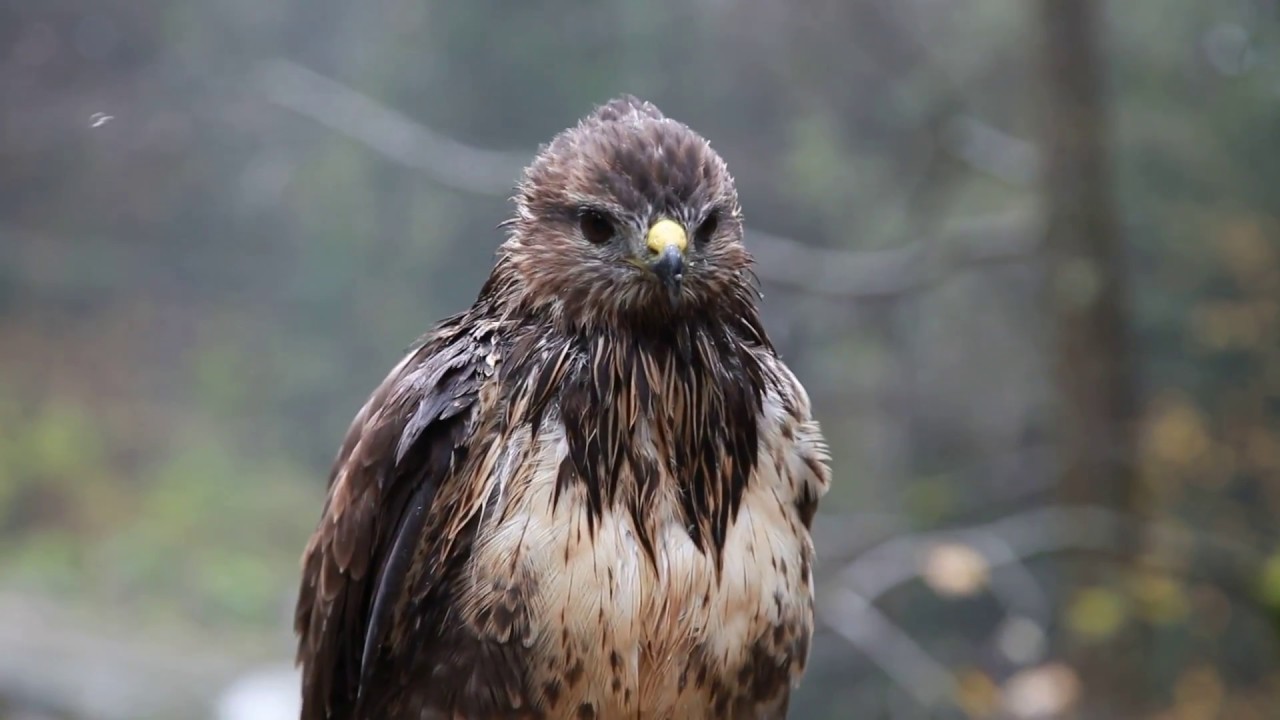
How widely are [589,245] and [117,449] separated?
188 centimetres

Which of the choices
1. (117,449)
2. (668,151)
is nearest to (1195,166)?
(668,151)

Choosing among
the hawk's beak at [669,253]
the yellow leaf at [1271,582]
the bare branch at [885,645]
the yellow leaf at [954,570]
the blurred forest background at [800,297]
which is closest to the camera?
the hawk's beak at [669,253]

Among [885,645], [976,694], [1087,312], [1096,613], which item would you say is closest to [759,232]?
[1087,312]

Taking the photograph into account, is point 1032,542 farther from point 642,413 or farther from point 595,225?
point 595,225

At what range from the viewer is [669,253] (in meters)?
1.25

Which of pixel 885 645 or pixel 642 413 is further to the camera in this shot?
pixel 885 645

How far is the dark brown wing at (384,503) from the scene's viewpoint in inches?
53.9

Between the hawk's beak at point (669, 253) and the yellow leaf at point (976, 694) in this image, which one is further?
the yellow leaf at point (976, 694)

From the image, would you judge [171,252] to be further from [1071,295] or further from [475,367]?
[1071,295]

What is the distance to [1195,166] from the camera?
3.33 metres

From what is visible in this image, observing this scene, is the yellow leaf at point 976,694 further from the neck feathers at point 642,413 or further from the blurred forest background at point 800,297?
the neck feathers at point 642,413

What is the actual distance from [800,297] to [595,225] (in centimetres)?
182

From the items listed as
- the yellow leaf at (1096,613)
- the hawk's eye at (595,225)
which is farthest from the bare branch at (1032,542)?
the hawk's eye at (595,225)

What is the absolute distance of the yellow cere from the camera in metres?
1.26
